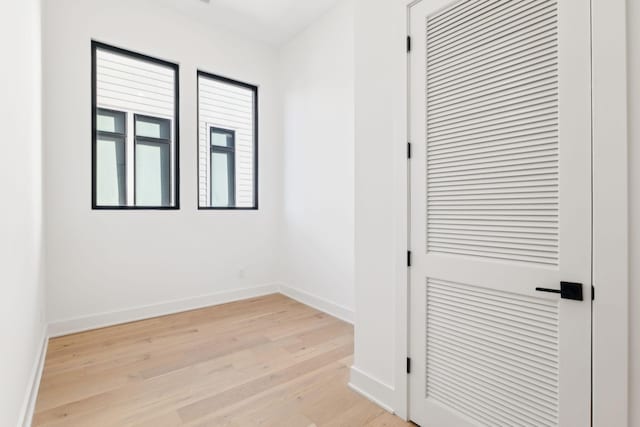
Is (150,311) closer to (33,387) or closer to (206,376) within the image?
(33,387)

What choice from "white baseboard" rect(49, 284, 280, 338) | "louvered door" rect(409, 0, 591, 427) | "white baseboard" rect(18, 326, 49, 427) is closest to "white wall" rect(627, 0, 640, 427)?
"louvered door" rect(409, 0, 591, 427)

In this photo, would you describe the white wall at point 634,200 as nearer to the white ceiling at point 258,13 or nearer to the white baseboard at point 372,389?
the white baseboard at point 372,389

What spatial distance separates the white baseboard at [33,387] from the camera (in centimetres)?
171

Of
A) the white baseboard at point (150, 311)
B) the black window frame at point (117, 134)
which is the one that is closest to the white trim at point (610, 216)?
the white baseboard at point (150, 311)

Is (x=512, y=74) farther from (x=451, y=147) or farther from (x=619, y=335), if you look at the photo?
Answer: (x=619, y=335)

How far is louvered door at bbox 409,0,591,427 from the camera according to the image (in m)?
1.23

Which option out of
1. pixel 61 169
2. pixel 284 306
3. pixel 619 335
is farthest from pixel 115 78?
pixel 619 335

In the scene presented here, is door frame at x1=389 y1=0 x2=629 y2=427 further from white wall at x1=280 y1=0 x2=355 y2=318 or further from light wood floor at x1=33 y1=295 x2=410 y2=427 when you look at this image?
white wall at x1=280 y1=0 x2=355 y2=318

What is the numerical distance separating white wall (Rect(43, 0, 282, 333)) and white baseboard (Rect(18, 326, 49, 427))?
460mm

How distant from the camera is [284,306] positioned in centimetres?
388

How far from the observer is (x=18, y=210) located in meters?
1.63

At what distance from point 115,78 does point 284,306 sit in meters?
3.24

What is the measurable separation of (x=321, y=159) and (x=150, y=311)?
264cm

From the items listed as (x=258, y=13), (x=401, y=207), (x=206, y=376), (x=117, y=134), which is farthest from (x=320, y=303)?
(x=258, y=13)
